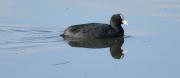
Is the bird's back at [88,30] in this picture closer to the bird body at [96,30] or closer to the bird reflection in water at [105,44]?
the bird body at [96,30]

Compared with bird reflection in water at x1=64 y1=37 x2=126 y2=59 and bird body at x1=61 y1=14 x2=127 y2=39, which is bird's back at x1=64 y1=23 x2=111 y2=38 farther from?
bird reflection in water at x1=64 y1=37 x2=126 y2=59

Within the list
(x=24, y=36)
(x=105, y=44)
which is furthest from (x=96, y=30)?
(x=24, y=36)

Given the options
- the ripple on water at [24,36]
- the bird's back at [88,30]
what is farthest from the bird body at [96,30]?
the ripple on water at [24,36]

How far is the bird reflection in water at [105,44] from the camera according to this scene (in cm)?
1409

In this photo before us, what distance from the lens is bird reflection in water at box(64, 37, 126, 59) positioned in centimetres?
1409

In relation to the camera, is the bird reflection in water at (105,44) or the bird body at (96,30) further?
the bird body at (96,30)

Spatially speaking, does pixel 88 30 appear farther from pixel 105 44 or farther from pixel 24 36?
pixel 24 36

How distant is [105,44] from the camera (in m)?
15.2

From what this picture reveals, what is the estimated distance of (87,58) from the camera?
12977mm

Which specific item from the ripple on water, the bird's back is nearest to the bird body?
the bird's back

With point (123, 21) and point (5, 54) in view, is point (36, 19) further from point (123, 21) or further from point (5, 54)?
point (5, 54)

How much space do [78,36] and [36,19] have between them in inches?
59.0

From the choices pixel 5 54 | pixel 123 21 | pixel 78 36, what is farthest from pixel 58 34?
pixel 5 54

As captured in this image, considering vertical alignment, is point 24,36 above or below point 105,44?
above
